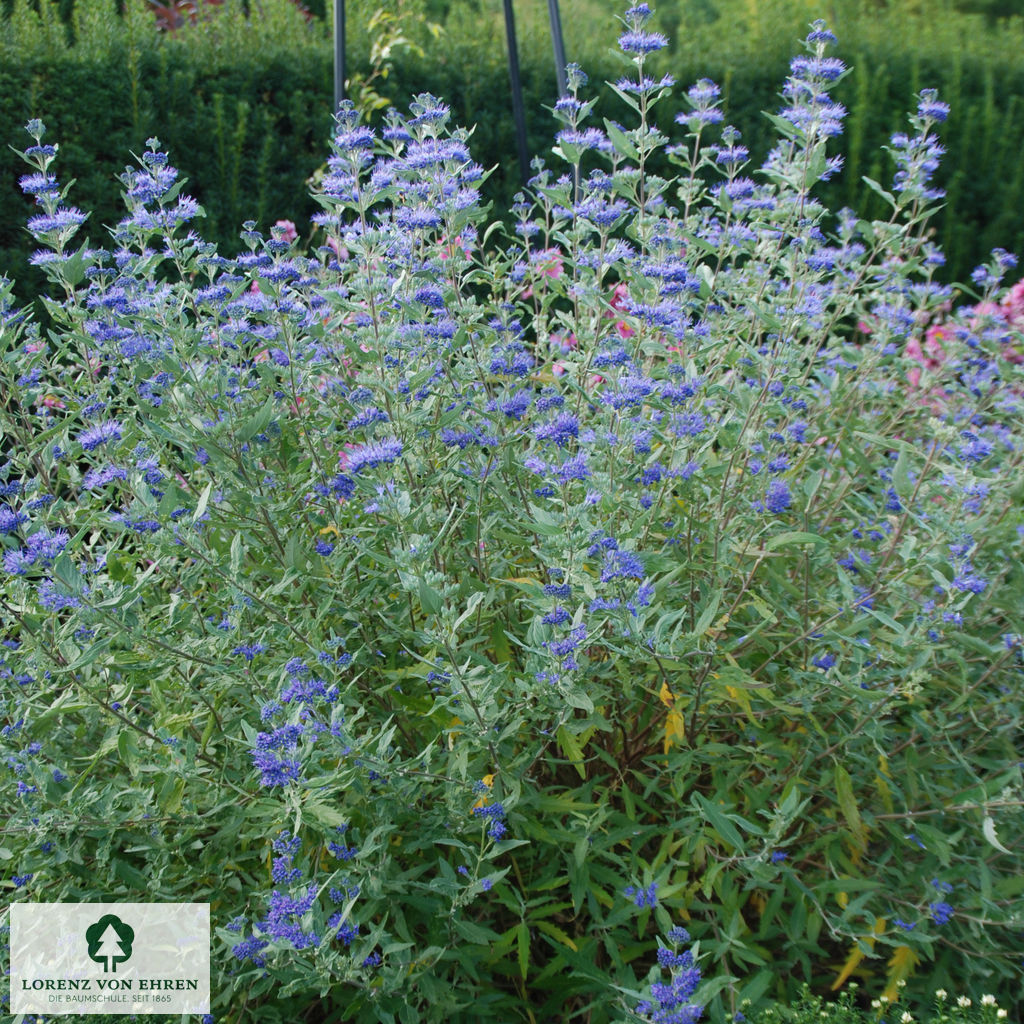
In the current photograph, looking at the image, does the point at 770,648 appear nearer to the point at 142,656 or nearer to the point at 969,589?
the point at 969,589

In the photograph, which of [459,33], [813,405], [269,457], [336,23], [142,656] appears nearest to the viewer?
[142,656]

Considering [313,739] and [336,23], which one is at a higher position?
[336,23]

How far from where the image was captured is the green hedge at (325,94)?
20.1 ft

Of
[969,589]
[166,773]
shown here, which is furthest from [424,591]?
[969,589]

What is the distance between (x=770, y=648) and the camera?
259 centimetres

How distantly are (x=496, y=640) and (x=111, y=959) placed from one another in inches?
44.4

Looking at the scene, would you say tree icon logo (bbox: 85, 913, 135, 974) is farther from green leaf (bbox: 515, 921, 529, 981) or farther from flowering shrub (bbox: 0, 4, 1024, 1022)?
green leaf (bbox: 515, 921, 529, 981)

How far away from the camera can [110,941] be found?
2311mm

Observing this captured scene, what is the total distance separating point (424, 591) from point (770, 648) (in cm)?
104

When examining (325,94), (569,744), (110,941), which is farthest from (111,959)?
(325,94)

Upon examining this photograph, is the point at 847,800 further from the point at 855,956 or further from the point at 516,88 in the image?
the point at 516,88

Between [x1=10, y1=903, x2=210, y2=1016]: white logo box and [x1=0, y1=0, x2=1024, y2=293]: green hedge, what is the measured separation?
114 inches

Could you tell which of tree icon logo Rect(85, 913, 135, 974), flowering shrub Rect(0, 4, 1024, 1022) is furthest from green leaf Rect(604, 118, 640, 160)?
tree icon logo Rect(85, 913, 135, 974)

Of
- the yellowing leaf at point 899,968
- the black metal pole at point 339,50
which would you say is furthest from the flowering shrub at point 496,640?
the black metal pole at point 339,50
